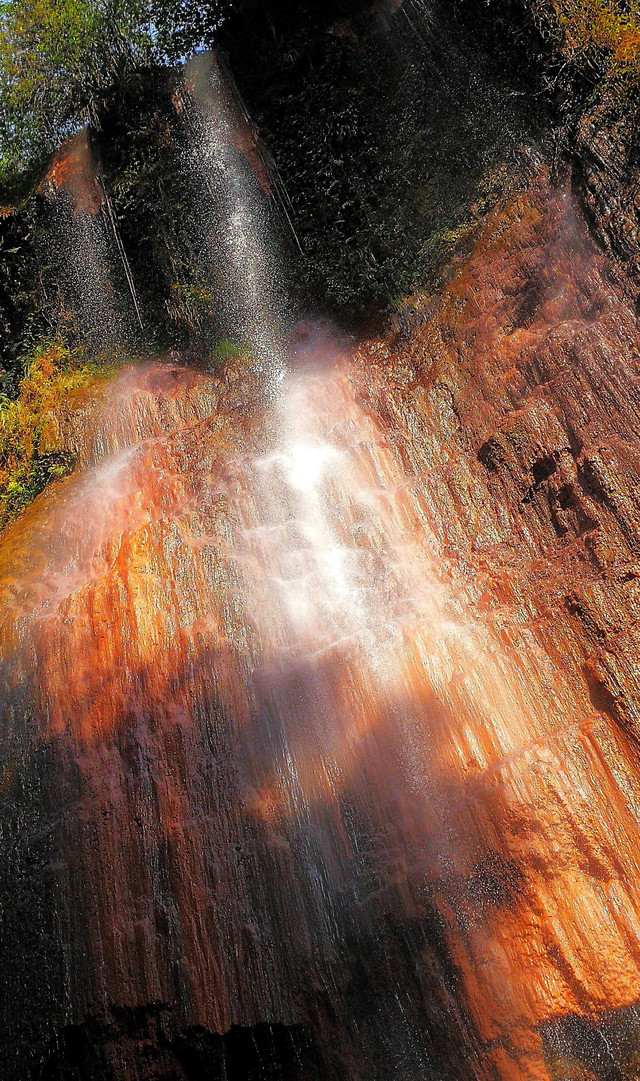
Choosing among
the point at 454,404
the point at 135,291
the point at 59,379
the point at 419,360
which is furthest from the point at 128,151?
the point at 454,404

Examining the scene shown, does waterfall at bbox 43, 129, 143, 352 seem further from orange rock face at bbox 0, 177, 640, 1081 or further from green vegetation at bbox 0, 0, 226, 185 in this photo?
orange rock face at bbox 0, 177, 640, 1081

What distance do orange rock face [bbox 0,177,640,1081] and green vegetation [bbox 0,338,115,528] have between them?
110 cm

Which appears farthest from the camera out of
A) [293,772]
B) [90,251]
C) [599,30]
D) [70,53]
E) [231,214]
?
[70,53]

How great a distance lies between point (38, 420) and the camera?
31.9 feet

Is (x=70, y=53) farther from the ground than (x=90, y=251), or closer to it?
farther from the ground

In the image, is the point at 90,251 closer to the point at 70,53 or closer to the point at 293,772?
the point at 70,53

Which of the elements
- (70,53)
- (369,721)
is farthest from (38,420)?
(70,53)

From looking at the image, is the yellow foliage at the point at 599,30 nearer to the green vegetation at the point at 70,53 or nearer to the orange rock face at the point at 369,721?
the orange rock face at the point at 369,721

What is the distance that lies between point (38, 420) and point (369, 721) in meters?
6.31

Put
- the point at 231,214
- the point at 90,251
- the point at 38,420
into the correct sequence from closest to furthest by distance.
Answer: the point at 38,420 < the point at 231,214 < the point at 90,251

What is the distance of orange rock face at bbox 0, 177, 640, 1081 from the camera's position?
5.33m

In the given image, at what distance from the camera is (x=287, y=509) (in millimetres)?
7598

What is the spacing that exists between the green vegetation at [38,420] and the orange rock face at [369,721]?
3.62 feet

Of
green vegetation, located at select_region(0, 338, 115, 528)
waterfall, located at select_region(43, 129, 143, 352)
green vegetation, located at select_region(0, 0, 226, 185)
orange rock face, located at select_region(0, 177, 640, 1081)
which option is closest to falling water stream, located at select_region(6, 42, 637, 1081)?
orange rock face, located at select_region(0, 177, 640, 1081)
